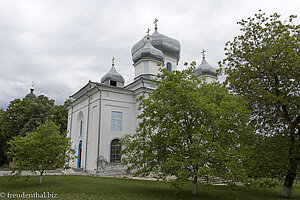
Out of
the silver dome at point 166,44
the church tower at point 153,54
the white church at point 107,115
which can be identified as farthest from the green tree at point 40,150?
the silver dome at point 166,44

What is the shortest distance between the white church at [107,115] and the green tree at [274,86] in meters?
7.35

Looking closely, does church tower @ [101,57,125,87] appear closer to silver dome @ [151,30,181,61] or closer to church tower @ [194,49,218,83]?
silver dome @ [151,30,181,61]

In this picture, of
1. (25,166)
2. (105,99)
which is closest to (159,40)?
(105,99)

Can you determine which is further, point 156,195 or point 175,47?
point 175,47

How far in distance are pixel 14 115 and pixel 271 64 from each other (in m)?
25.3

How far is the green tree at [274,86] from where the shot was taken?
9.82 m

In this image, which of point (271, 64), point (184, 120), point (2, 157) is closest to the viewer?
point (184, 120)

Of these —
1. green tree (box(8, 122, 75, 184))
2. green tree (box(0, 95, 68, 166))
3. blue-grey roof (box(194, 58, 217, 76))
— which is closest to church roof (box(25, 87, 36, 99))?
green tree (box(0, 95, 68, 166))

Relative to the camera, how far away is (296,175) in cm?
1033

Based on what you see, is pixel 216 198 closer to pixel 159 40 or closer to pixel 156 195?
pixel 156 195

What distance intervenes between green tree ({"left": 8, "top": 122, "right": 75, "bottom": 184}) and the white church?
15.6 feet

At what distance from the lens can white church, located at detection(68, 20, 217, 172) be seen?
60.4ft

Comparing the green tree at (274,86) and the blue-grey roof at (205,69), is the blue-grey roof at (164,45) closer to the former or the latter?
the blue-grey roof at (205,69)

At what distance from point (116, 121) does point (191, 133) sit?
36.4 feet
